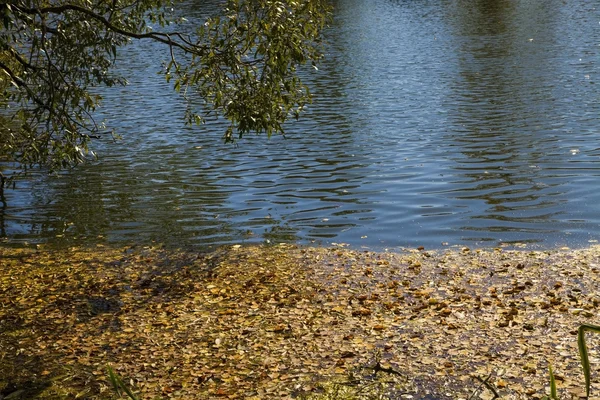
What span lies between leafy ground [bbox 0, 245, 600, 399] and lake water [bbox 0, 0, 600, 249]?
163 cm

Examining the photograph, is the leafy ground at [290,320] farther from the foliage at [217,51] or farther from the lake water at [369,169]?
the foliage at [217,51]

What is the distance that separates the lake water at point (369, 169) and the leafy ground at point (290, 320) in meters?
1.63

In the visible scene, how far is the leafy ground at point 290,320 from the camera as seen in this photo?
878 centimetres

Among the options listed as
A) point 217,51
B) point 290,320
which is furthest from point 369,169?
point 290,320

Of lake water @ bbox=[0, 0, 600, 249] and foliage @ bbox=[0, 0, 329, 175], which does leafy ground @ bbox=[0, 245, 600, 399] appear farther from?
foliage @ bbox=[0, 0, 329, 175]

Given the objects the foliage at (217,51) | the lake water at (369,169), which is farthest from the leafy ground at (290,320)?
the foliage at (217,51)

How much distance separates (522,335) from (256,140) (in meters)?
15.5

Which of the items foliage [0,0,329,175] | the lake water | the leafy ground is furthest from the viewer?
the lake water

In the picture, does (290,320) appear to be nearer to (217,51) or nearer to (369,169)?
(217,51)

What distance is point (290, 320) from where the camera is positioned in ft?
34.8

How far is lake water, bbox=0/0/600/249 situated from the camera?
15914 mm

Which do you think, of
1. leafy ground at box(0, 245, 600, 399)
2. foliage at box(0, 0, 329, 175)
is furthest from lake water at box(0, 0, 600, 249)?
foliage at box(0, 0, 329, 175)

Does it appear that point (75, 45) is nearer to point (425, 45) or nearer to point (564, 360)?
point (564, 360)

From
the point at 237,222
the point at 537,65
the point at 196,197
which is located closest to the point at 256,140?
the point at 196,197
